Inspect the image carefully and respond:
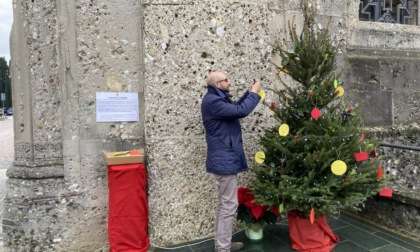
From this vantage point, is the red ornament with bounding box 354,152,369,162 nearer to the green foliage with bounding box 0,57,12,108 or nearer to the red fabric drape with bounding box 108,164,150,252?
the red fabric drape with bounding box 108,164,150,252

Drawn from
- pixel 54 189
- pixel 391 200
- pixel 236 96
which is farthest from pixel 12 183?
pixel 391 200

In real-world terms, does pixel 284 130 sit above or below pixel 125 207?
above

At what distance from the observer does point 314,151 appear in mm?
3477

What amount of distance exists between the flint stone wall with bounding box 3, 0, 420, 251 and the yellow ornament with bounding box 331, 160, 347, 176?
151 centimetres

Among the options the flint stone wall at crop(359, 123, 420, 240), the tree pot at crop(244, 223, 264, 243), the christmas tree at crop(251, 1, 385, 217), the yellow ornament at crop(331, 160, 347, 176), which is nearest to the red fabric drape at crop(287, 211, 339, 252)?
the christmas tree at crop(251, 1, 385, 217)

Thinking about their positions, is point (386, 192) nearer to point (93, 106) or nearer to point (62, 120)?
point (93, 106)

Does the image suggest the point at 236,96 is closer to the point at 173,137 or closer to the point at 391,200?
the point at 173,137

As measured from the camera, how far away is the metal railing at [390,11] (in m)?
5.79

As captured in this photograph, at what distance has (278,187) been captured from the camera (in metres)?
3.45

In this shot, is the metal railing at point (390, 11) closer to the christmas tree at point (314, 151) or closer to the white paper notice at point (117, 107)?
the christmas tree at point (314, 151)

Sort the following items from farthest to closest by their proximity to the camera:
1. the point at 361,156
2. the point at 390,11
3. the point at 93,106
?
→ the point at 390,11, the point at 93,106, the point at 361,156

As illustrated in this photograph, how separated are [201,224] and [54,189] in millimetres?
1737

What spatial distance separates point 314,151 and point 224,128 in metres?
0.94

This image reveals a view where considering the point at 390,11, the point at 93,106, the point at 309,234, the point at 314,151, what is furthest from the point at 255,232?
the point at 390,11
